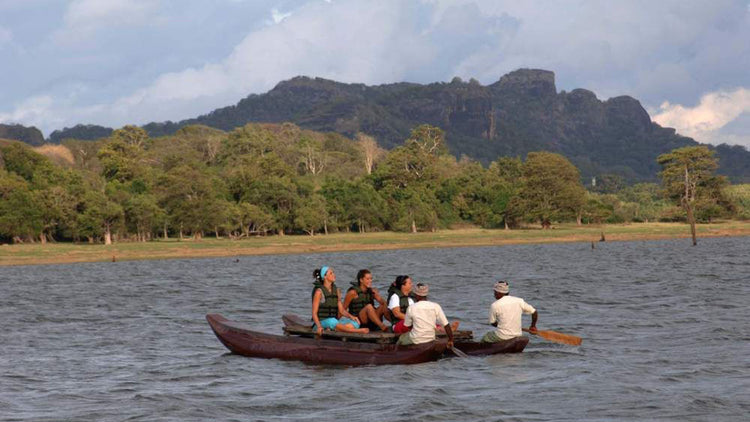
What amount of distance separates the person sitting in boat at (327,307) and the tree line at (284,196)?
241ft

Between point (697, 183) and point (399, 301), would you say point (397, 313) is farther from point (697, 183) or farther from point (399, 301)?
point (697, 183)

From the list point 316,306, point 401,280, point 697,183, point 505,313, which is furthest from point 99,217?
point 697,183

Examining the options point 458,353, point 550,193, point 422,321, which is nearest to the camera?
point 422,321

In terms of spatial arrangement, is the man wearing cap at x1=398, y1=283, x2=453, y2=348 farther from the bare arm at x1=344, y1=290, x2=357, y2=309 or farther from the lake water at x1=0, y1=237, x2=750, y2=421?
the bare arm at x1=344, y1=290, x2=357, y2=309

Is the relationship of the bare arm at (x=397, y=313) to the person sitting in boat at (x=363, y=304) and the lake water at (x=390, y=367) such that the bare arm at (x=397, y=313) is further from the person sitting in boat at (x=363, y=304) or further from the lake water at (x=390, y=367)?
the lake water at (x=390, y=367)

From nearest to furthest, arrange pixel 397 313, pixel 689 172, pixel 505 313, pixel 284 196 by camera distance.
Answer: pixel 505 313
pixel 397 313
pixel 284 196
pixel 689 172

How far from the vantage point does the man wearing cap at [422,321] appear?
21.2 meters

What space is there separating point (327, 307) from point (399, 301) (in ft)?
5.85

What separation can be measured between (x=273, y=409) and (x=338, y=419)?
165 centimetres

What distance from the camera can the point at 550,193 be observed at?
126500 mm

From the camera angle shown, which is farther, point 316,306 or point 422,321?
point 316,306

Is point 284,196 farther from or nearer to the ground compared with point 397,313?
farther from the ground

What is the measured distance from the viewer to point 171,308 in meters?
40.0

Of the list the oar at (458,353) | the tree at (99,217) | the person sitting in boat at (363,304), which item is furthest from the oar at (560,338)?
the tree at (99,217)
